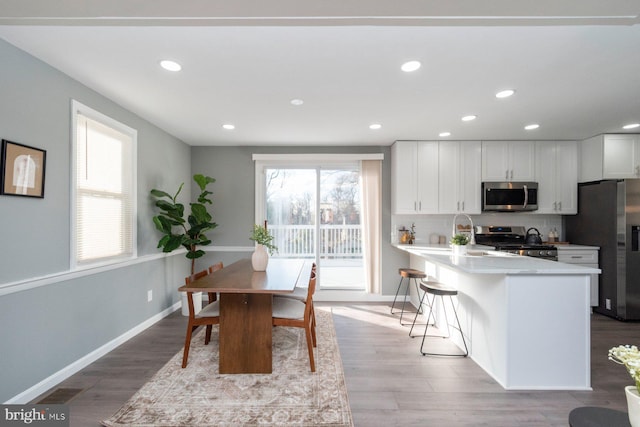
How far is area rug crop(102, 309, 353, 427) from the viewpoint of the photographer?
1.83m

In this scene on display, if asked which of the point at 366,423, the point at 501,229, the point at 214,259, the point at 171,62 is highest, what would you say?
the point at 171,62

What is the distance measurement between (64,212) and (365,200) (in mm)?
3609

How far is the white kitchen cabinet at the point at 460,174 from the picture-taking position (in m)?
4.29

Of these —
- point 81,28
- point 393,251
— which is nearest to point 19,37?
point 81,28

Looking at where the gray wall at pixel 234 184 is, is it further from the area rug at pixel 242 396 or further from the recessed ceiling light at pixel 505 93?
the area rug at pixel 242 396

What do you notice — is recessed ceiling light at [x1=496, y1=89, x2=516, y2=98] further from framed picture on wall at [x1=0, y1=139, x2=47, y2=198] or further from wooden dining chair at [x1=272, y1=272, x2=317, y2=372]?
framed picture on wall at [x1=0, y1=139, x2=47, y2=198]

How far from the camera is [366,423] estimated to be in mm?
1845

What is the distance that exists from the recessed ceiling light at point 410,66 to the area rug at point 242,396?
97.9 inches

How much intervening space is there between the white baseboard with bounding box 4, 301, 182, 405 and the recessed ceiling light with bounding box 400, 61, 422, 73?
141 inches

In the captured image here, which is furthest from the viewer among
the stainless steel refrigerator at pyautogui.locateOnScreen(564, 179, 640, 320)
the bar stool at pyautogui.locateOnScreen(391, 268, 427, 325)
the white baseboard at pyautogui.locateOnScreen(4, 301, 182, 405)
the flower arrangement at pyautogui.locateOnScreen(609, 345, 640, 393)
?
the stainless steel refrigerator at pyautogui.locateOnScreen(564, 179, 640, 320)

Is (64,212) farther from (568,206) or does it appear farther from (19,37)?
(568,206)

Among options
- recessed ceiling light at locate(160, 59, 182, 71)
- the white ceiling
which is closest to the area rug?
the white ceiling

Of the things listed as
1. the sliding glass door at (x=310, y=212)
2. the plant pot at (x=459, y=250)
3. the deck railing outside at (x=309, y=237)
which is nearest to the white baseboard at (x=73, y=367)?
the deck railing outside at (x=309, y=237)

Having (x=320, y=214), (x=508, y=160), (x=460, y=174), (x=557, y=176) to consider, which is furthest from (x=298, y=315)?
(x=557, y=176)
